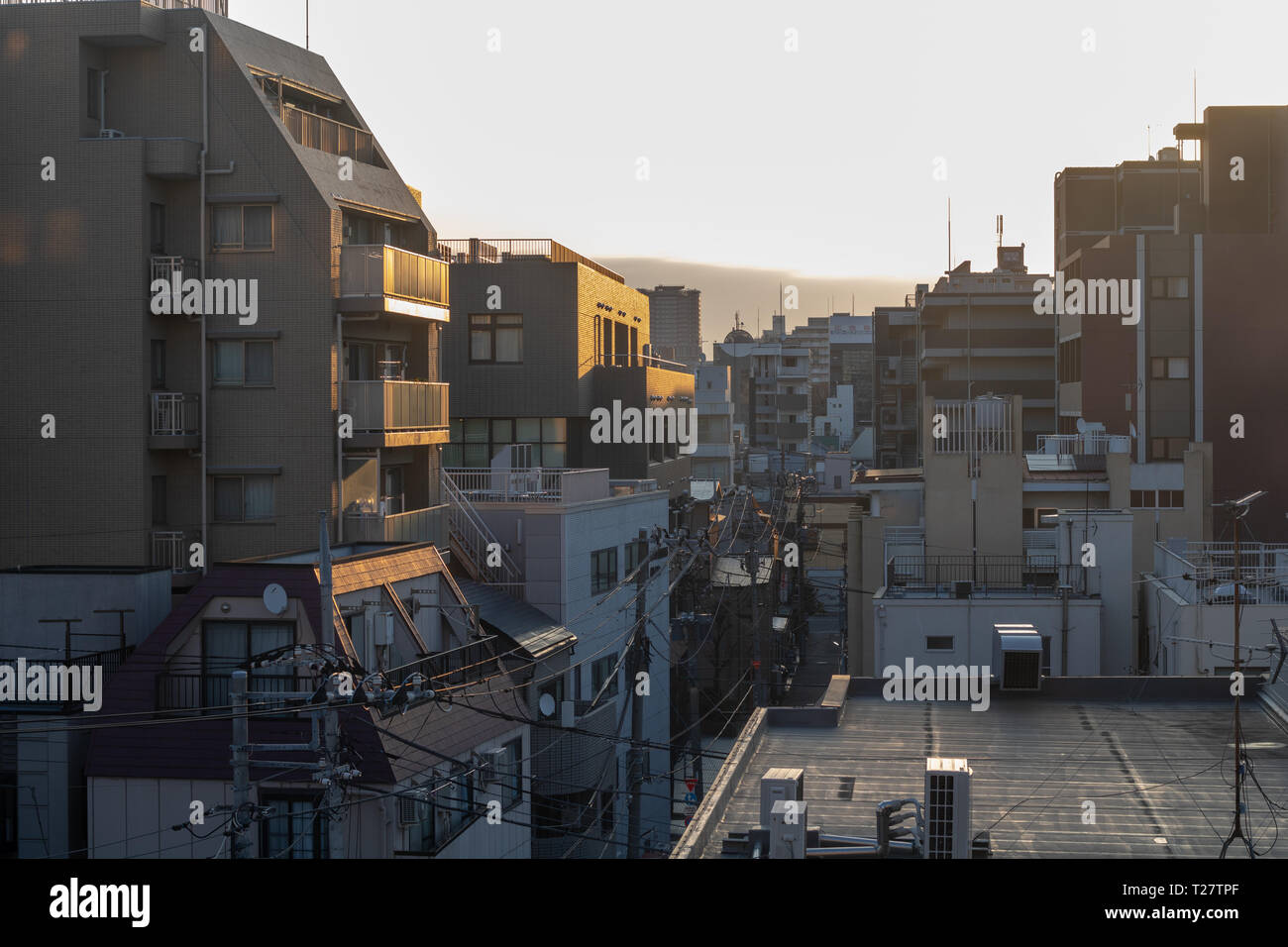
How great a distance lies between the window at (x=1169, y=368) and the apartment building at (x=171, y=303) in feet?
117

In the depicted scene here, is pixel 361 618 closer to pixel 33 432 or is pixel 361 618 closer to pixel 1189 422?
pixel 33 432

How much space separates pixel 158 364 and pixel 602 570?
422 inches

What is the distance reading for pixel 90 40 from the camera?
1015 inches

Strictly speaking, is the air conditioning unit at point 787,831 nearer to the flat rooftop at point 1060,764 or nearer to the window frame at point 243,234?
the flat rooftop at point 1060,764

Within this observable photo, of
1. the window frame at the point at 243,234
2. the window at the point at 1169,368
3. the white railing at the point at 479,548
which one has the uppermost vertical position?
the window frame at the point at 243,234

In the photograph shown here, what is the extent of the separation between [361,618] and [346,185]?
37.0 feet

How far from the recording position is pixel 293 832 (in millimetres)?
18156

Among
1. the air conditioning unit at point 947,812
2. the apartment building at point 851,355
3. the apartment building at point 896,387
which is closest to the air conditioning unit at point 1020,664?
the air conditioning unit at point 947,812

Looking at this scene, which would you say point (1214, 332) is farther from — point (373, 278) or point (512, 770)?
point (512, 770)

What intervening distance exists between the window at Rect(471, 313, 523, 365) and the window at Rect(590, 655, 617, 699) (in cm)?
1116

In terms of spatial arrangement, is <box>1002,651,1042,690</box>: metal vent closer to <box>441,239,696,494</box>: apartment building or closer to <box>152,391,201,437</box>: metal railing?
<box>152,391,201,437</box>: metal railing

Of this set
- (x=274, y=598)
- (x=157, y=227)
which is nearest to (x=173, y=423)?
(x=157, y=227)

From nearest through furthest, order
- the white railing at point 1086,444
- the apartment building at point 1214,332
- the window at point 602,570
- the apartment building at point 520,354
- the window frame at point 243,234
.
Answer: the window frame at point 243,234, the window at point 602,570, the apartment building at point 520,354, the white railing at point 1086,444, the apartment building at point 1214,332

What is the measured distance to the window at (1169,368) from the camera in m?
53.1
